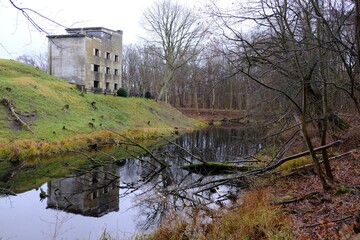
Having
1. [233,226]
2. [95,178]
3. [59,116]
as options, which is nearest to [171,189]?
[95,178]

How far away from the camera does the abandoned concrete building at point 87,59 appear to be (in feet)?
138

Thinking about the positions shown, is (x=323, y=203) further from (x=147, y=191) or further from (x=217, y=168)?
(x=217, y=168)

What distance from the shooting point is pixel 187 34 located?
43.2 m

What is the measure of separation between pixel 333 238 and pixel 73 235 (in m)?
6.15

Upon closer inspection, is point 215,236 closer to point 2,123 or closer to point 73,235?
point 73,235

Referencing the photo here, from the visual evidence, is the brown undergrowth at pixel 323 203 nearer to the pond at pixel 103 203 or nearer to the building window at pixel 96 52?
the pond at pixel 103 203

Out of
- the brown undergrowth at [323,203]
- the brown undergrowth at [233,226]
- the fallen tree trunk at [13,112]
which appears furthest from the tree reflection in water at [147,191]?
the fallen tree trunk at [13,112]

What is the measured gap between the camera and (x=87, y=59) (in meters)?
42.5

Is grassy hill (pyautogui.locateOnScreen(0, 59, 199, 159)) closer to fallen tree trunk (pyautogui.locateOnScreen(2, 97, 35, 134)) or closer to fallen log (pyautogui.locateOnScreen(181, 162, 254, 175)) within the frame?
fallen tree trunk (pyautogui.locateOnScreen(2, 97, 35, 134))

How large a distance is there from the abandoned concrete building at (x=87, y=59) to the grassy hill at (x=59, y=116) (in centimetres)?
604

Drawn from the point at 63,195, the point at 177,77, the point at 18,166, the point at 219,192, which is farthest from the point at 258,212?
the point at 177,77

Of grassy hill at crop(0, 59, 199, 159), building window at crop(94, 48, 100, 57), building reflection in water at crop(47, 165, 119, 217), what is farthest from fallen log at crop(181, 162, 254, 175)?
building window at crop(94, 48, 100, 57)

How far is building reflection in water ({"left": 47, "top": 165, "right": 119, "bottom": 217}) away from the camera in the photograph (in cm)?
1068

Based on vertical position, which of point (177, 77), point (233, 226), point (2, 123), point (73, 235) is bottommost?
point (73, 235)
